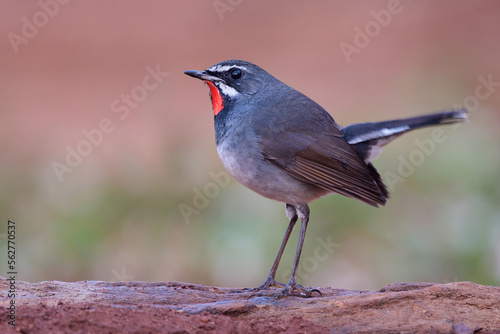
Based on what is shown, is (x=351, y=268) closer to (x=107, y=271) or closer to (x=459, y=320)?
(x=107, y=271)

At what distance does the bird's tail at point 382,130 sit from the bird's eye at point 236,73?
104 cm

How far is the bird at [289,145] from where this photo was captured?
19.0 ft

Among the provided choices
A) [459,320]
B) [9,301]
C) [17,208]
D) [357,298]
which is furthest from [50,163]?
[459,320]

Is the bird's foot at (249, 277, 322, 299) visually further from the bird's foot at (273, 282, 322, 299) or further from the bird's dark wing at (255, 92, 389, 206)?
the bird's dark wing at (255, 92, 389, 206)

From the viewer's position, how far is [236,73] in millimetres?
6250

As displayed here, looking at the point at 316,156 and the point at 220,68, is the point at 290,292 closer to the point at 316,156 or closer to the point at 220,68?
the point at 316,156

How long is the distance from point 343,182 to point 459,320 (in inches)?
59.5

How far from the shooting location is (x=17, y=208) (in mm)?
8336

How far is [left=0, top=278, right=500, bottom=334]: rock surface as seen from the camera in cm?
404

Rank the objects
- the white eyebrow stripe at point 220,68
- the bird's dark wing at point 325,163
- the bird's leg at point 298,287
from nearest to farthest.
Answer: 1. the bird's leg at point 298,287
2. the bird's dark wing at point 325,163
3. the white eyebrow stripe at point 220,68

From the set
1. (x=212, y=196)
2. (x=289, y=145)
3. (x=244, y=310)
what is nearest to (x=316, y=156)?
(x=289, y=145)

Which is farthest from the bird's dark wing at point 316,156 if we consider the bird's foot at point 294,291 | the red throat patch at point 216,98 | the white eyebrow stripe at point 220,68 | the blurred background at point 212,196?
the blurred background at point 212,196

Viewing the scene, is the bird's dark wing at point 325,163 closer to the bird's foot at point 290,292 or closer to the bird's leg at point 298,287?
the bird's leg at point 298,287

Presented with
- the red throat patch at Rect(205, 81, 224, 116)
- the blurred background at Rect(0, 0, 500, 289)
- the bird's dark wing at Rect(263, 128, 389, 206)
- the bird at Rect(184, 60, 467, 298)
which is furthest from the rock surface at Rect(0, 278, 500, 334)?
the blurred background at Rect(0, 0, 500, 289)
